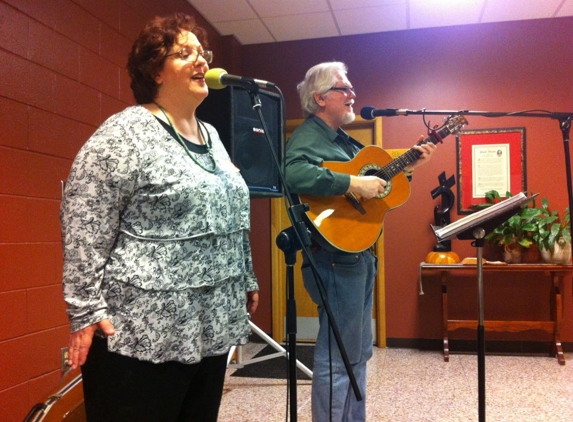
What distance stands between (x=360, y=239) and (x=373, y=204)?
8.2 inches

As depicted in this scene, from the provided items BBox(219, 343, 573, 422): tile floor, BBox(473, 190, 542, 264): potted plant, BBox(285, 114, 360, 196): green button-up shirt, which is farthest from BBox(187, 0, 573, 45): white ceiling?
BBox(219, 343, 573, 422): tile floor

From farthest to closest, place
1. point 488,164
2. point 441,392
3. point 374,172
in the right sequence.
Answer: point 488,164, point 441,392, point 374,172

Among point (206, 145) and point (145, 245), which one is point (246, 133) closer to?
point (206, 145)

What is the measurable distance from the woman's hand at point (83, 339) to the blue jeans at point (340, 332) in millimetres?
713

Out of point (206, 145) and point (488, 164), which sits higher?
point (488, 164)

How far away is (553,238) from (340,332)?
2.26 meters

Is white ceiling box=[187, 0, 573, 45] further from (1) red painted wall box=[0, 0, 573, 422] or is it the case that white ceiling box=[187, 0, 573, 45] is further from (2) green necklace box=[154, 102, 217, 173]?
(2) green necklace box=[154, 102, 217, 173]

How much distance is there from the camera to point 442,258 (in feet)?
11.1

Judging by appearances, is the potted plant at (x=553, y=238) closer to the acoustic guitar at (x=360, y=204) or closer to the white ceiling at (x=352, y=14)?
the white ceiling at (x=352, y=14)

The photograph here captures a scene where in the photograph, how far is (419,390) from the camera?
263 cm

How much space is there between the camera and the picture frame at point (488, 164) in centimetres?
353

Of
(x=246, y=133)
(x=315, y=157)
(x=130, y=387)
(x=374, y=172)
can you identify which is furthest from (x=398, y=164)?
(x=130, y=387)

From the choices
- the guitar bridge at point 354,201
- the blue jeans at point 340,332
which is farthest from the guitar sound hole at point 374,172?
the blue jeans at point 340,332

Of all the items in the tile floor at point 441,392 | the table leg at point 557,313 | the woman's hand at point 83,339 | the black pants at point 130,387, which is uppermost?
the woman's hand at point 83,339
